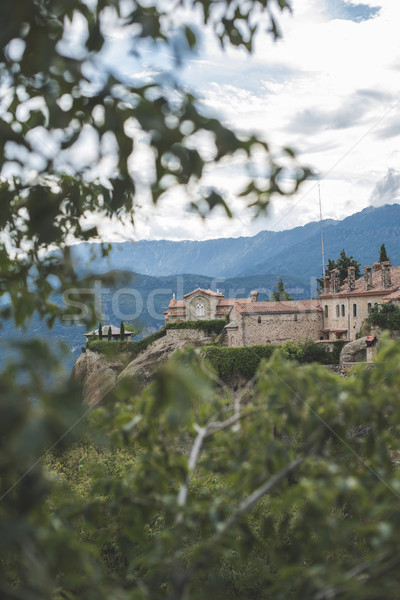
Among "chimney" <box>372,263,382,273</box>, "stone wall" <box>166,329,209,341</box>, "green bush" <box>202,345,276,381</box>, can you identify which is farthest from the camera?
"stone wall" <box>166,329,209,341</box>

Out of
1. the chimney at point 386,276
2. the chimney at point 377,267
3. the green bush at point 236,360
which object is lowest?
the green bush at point 236,360

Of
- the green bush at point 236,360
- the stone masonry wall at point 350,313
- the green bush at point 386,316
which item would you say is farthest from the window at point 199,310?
the green bush at point 386,316

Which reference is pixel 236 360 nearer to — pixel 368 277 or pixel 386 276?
pixel 368 277

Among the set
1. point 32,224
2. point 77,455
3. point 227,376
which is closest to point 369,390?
point 32,224

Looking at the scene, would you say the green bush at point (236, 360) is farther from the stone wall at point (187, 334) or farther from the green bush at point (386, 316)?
the stone wall at point (187, 334)

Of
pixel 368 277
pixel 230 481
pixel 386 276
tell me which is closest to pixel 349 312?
pixel 368 277

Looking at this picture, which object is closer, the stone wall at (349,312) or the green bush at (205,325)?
the stone wall at (349,312)

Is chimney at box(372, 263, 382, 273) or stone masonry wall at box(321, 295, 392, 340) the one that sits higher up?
chimney at box(372, 263, 382, 273)

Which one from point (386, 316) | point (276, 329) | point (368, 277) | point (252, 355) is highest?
point (368, 277)

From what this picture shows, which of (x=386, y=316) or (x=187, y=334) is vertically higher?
(x=386, y=316)

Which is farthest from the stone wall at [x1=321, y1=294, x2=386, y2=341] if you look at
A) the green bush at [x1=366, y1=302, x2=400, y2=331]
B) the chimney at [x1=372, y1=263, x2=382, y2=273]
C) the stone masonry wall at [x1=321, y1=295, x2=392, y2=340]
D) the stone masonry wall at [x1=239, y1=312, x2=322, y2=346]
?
the chimney at [x1=372, y1=263, x2=382, y2=273]

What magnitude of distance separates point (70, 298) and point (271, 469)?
1388 millimetres

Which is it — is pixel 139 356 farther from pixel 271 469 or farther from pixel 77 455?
pixel 271 469

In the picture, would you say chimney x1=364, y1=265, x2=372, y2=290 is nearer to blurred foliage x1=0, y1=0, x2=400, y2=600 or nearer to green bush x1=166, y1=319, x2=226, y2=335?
green bush x1=166, y1=319, x2=226, y2=335
